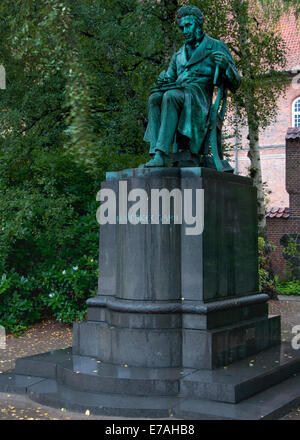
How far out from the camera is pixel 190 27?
668 centimetres

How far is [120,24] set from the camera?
39.9 ft

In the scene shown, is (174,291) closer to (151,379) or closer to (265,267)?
(151,379)

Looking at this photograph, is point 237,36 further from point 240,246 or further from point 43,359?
point 43,359

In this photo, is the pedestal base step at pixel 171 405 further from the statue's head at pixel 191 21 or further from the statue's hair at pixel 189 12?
the statue's hair at pixel 189 12

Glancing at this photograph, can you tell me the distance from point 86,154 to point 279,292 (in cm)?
995

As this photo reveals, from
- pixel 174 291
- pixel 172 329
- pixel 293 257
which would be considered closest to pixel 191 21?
pixel 174 291

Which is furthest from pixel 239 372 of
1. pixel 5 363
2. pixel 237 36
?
pixel 237 36

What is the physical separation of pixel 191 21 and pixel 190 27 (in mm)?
68

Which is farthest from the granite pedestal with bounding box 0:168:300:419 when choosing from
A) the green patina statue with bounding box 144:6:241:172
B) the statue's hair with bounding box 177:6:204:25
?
the statue's hair with bounding box 177:6:204:25

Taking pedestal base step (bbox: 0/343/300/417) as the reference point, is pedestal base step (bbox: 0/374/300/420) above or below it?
below

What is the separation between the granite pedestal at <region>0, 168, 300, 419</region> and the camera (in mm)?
5270

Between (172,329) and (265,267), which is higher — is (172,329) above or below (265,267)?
below

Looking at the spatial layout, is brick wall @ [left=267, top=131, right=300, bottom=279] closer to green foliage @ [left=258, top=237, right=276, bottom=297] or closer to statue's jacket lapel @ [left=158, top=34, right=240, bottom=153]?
green foliage @ [left=258, top=237, right=276, bottom=297]

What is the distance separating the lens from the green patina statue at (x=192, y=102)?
21.1ft
